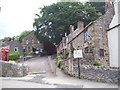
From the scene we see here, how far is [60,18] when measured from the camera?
5475cm

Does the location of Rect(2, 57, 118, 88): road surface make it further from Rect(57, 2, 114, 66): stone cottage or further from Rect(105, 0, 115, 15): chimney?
Rect(105, 0, 115, 15): chimney

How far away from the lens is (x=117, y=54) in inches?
1038

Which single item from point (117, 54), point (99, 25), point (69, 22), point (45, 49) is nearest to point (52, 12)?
point (69, 22)

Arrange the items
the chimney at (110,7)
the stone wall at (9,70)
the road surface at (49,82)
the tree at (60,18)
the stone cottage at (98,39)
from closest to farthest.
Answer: the road surface at (49,82)
the stone wall at (9,70)
the stone cottage at (98,39)
the chimney at (110,7)
the tree at (60,18)

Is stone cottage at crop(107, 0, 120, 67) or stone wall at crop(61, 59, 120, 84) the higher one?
stone cottage at crop(107, 0, 120, 67)

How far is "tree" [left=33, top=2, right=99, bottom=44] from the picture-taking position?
177 feet

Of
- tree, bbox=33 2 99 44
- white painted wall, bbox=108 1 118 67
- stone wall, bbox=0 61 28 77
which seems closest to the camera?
stone wall, bbox=0 61 28 77

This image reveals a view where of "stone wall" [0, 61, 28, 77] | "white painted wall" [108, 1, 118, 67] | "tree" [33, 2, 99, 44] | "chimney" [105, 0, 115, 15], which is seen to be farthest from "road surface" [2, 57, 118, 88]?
"tree" [33, 2, 99, 44]

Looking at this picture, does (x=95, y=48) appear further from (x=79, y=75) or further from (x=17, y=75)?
(x=17, y=75)

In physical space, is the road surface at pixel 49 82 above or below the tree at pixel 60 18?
below

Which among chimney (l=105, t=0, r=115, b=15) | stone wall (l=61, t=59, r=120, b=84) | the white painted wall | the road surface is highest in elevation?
chimney (l=105, t=0, r=115, b=15)

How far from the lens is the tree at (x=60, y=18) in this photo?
54062 mm

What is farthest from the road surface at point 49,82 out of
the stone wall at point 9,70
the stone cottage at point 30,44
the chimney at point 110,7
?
the stone cottage at point 30,44

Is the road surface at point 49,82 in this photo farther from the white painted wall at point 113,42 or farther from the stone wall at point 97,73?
the white painted wall at point 113,42
